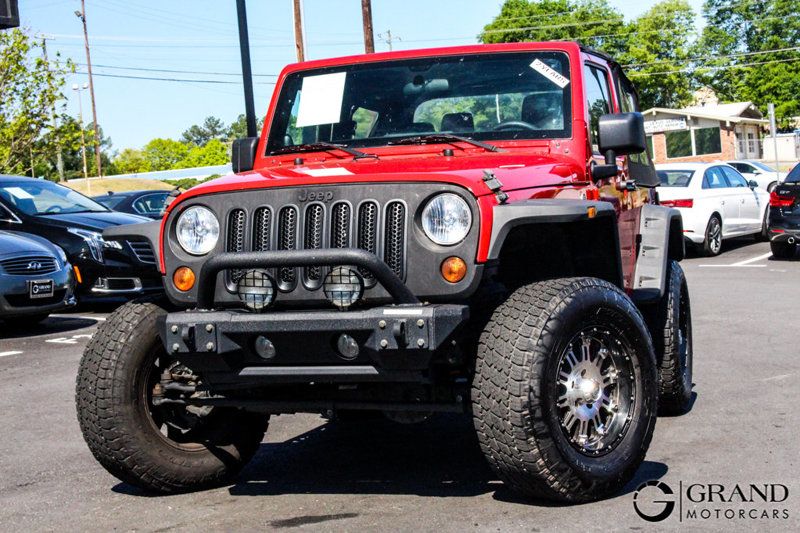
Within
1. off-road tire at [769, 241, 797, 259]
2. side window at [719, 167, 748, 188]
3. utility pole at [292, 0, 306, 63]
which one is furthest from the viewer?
utility pole at [292, 0, 306, 63]

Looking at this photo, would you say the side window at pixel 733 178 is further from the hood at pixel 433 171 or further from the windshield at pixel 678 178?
the hood at pixel 433 171

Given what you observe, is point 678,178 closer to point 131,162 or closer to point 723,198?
point 723,198

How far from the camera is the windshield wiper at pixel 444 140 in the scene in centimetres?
558

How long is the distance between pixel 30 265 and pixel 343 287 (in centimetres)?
834

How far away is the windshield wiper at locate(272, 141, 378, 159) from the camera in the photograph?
5.64 m

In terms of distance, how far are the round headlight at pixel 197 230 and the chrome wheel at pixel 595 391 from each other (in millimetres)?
1550

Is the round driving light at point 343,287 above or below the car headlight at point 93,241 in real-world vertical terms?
above

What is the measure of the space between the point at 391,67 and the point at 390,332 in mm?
2334

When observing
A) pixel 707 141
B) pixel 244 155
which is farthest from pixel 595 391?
pixel 707 141

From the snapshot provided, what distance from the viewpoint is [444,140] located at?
5.65 m

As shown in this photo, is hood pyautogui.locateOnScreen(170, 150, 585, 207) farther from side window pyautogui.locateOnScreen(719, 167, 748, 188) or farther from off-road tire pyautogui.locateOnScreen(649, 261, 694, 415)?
side window pyautogui.locateOnScreen(719, 167, 748, 188)

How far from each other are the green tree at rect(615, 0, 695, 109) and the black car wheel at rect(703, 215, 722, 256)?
57291 mm

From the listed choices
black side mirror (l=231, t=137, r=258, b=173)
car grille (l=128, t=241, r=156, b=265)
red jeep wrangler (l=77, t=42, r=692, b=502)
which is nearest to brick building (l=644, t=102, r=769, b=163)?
car grille (l=128, t=241, r=156, b=265)

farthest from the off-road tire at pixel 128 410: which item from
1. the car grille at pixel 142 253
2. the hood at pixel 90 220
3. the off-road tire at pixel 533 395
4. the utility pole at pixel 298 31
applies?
the utility pole at pixel 298 31
